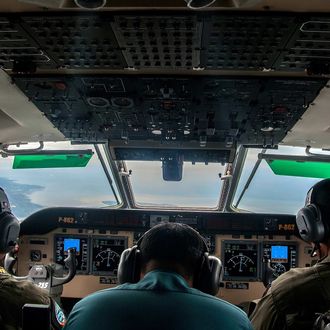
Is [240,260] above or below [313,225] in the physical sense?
below

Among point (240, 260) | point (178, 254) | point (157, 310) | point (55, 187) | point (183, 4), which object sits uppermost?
point (183, 4)

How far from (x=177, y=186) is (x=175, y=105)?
3780 millimetres

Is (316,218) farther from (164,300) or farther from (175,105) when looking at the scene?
(164,300)

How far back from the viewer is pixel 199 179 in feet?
18.9

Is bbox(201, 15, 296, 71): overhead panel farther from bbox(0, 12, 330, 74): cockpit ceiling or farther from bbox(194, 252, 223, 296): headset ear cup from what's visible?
bbox(194, 252, 223, 296): headset ear cup

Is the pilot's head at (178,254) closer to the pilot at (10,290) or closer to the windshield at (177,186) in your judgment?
the pilot at (10,290)

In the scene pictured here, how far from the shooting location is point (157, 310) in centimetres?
123

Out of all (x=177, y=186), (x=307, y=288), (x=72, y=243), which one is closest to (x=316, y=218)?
(x=307, y=288)

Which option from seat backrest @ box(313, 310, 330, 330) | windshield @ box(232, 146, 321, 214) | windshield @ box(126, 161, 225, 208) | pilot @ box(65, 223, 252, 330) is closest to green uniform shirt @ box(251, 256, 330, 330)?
seat backrest @ box(313, 310, 330, 330)

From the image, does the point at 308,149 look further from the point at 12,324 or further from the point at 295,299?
the point at 12,324

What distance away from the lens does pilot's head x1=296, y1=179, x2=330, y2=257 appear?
2.12 meters

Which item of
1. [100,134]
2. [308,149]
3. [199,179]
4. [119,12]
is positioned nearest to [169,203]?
[199,179]

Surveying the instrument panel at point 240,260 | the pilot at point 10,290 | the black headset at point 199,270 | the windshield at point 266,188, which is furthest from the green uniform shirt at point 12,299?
the instrument panel at point 240,260

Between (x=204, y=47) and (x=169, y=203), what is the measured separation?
187 inches
